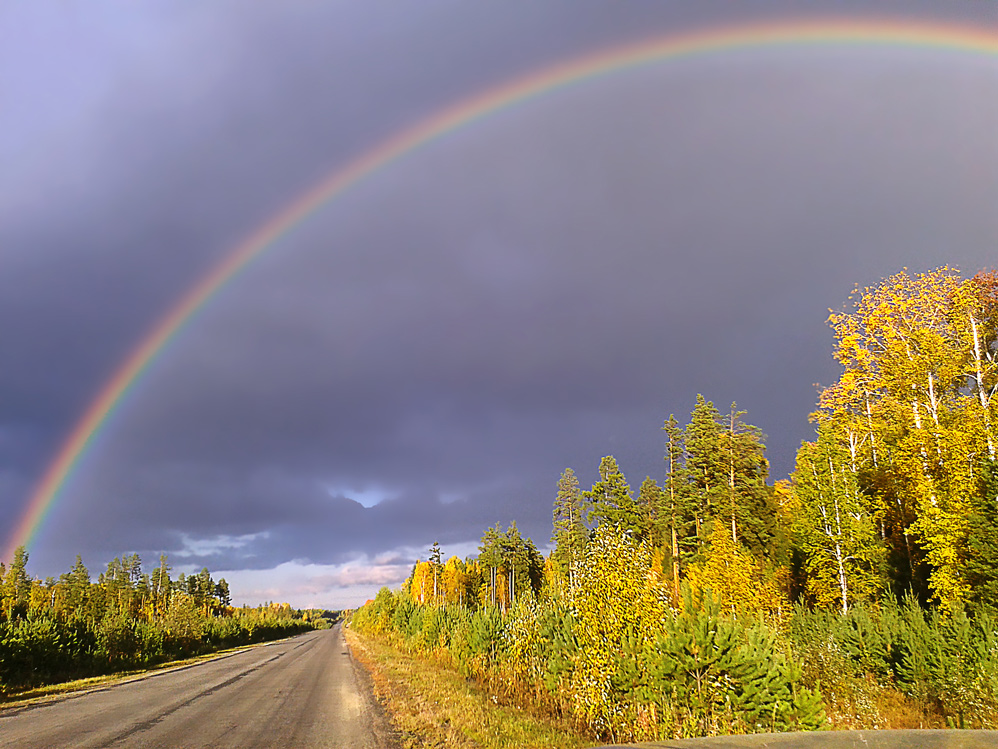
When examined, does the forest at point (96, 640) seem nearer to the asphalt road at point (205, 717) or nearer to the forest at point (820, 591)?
the asphalt road at point (205, 717)

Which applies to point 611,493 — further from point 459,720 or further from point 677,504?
point 459,720

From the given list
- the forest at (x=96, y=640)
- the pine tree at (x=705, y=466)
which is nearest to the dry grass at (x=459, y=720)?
the forest at (x=96, y=640)

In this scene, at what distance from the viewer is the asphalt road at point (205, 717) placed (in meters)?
12.6

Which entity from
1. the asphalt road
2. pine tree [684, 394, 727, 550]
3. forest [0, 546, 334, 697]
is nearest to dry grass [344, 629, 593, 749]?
the asphalt road

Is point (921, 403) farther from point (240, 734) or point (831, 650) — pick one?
point (240, 734)

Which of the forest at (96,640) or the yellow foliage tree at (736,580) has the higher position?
the yellow foliage tree at (736,580)

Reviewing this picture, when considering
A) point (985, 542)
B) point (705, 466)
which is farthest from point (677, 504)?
point (985, 542)

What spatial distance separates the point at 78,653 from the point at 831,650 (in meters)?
34.0

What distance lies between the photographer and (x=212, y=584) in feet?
625

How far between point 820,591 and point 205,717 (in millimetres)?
33024

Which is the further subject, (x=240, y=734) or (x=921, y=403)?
(x=921, y=403)

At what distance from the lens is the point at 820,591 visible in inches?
1425

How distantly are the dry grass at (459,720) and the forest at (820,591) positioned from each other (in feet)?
3.12

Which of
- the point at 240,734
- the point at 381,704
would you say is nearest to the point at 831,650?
the point at 381,704
